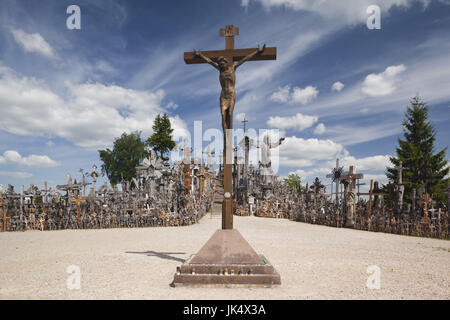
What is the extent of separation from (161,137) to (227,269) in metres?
38.0

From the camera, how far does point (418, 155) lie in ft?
72.4

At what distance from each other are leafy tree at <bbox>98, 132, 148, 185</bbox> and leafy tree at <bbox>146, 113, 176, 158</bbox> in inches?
160

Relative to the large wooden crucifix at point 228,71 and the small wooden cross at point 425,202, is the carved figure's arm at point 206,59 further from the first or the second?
the small wooden cross at point 425,202

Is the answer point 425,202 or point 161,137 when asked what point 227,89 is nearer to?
point 425,202

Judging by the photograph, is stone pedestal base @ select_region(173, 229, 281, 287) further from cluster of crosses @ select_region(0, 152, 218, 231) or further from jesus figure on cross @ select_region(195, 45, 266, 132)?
cluster of crosses @ select_region(0, 152, 218, 231)

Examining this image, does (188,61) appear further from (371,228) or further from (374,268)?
(371,228)

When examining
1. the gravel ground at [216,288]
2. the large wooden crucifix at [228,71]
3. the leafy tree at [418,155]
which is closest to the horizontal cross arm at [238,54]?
the large wooden crucifix at [228,71]

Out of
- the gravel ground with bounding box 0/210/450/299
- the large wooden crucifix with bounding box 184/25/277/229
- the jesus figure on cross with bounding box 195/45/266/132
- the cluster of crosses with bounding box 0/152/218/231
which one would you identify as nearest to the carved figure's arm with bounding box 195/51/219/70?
the large wooden crucifix with bounding box 184/25/277/229

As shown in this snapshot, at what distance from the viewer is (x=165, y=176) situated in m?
19.9

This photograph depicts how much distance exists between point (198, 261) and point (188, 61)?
407 centimetres

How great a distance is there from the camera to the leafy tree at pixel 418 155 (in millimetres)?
21008

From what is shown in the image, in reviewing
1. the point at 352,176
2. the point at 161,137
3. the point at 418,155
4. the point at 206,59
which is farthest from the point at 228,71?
the point at 161,137

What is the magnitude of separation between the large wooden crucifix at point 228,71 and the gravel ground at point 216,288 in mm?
1689

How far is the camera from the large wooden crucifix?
514cm
